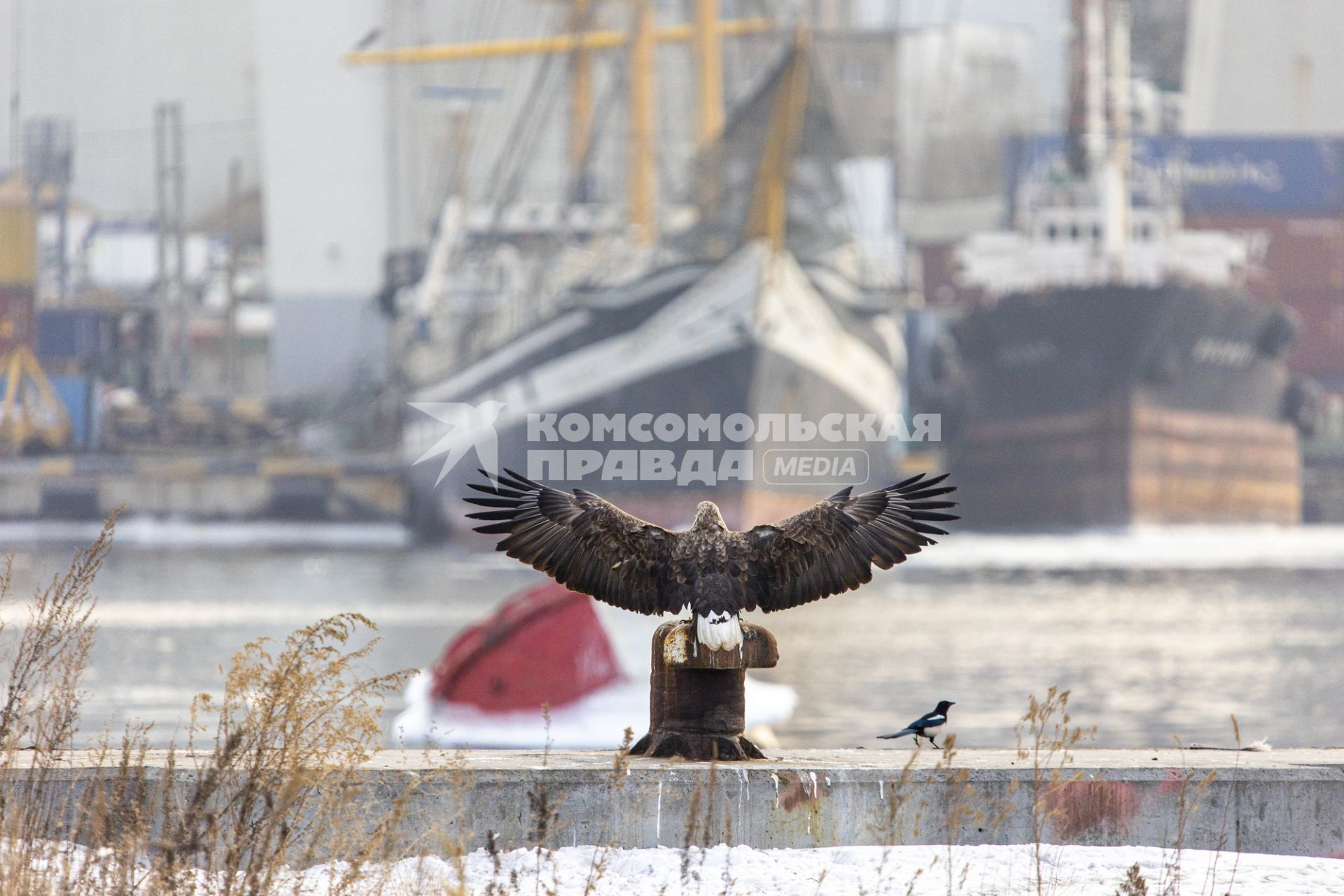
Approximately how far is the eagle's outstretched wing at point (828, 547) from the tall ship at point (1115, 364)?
55989 millimetres

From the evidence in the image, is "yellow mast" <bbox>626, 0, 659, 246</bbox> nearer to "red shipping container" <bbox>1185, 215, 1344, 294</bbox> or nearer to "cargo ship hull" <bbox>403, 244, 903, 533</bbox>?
"cargo ship hull" <bbox>403, 244, 903, 533</bbox>

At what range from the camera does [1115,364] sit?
63250 millimetres

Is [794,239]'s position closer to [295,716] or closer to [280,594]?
[280,594]

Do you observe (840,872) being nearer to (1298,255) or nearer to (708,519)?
(708,519)

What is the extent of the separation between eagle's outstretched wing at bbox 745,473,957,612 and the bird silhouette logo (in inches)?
1698

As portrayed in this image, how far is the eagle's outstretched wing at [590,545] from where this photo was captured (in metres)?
6.33

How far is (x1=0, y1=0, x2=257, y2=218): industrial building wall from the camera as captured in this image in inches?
2475

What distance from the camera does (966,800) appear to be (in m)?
6.42

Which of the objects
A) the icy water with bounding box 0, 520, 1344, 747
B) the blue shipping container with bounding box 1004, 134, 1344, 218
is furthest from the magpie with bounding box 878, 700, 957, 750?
the blue shipping container with bounding box 1004, 134, 1344, 218

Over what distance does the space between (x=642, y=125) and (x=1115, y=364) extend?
21.2m

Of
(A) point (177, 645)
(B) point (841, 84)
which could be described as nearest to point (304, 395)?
(B) point (841, 84)

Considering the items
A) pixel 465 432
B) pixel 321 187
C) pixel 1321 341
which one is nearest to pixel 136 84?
pixel 321 187

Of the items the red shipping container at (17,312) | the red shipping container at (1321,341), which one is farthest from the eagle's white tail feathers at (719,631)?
the red shipping container at (1321,341)

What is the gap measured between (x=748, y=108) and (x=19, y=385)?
3497cm
